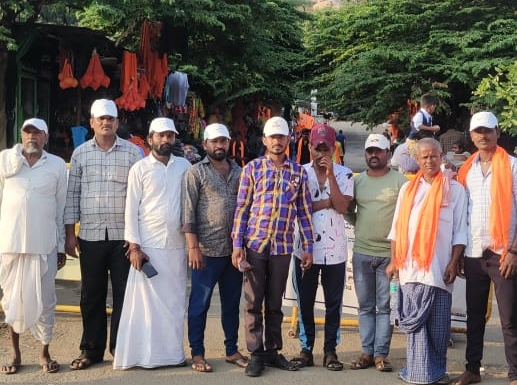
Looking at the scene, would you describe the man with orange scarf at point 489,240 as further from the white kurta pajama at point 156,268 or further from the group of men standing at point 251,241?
the white kurta pajama at point 156,268

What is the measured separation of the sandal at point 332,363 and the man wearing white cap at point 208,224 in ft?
2.11

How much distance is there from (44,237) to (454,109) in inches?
580

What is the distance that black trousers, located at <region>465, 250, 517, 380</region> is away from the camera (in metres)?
4.58

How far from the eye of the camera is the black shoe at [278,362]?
16.4 feet

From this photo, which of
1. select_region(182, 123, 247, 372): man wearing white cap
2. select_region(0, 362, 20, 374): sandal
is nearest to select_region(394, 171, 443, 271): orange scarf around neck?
select_region(182, 123, 247, 372): man wearing white cap

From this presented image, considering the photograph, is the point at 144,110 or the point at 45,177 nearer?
the point at 45,177

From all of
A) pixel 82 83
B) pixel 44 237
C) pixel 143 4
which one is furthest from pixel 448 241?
pixel 82 83

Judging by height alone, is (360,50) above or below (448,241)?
above

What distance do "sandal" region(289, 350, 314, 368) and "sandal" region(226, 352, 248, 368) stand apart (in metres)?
0.37

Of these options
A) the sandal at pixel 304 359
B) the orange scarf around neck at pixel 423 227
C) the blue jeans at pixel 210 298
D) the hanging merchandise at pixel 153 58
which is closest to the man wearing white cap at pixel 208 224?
the blue jeans at pixel 210 298

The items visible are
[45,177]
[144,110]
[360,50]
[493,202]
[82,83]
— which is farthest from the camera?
[360,50]

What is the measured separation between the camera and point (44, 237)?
15.8 feet

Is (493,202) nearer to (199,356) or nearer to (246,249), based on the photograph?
(246,249)

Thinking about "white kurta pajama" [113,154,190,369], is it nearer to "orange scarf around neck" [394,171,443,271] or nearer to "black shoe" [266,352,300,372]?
"black shoe" [266,352,300,372]
